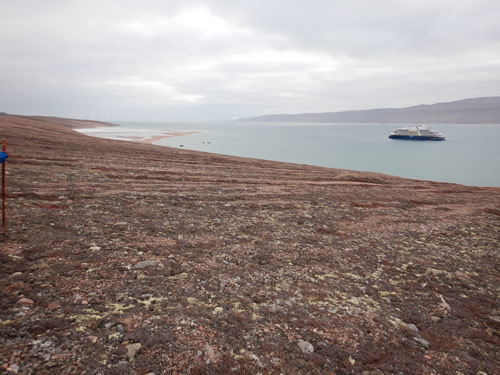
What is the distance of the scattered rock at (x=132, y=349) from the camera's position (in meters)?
3.24

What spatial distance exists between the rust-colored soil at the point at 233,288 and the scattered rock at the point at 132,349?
14 millimetres

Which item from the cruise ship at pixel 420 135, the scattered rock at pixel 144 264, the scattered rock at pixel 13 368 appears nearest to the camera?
the scattered rock at pixel 13 368

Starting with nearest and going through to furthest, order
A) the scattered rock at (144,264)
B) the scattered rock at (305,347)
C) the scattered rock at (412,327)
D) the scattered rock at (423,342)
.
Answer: the scattered rock at (305,347), the scattered rock at (423,342), the scattered rock at (412,327), the scattered rock at (144,264)

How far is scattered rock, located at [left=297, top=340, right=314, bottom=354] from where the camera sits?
12.1 ft

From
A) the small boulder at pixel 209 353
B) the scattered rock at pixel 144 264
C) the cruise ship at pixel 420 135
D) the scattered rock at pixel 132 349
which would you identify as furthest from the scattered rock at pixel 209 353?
the cruise ship at pixel 420 135

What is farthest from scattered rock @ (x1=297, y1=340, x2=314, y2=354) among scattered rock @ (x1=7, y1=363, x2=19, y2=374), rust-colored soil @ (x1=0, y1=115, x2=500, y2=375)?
scattered rock @ (x1=7, y1=363, x2=19, y2=374)

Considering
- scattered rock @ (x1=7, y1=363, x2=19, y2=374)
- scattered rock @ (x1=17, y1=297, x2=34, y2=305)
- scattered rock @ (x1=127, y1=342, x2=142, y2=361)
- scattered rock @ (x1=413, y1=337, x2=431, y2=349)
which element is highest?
scattered rock @ (x1=17, y1=297, x2=34, y2=305)

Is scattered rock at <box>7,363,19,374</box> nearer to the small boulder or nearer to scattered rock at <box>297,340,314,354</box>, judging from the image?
the small boulder

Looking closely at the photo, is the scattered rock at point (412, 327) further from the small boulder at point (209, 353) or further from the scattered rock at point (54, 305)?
the scattered rock at point (54, 305)

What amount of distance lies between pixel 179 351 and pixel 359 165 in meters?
49.9

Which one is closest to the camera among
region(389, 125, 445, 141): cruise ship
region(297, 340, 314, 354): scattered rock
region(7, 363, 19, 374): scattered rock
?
region(7, 363, 19, 374): scattered rock

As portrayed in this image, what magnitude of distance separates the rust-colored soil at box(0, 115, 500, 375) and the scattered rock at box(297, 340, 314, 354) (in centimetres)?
1

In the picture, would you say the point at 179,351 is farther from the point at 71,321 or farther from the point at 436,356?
the point at 436,356

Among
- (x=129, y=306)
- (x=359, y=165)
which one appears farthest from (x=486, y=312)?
(x=359, y=165)
